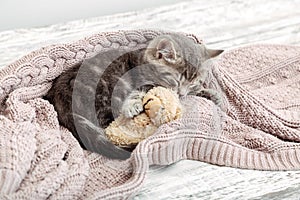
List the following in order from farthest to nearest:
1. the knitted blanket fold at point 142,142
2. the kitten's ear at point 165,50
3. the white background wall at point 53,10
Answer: the white background wall at point 53,10 → the kitten's ear at point 165,50 → the knitted blanket fold at point 142,142

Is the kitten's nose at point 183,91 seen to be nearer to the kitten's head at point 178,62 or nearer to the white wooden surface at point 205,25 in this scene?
the kitten's head at point 178,62

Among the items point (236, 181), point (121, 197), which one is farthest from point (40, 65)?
point (236, 181)

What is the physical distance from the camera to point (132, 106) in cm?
137

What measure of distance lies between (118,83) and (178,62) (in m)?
0.19

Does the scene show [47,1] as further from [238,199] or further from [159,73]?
[238,199]

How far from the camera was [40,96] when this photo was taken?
57.4 inches

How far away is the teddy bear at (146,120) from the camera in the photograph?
1335 millimetres

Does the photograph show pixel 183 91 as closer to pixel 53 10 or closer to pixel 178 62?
pixel 178 62

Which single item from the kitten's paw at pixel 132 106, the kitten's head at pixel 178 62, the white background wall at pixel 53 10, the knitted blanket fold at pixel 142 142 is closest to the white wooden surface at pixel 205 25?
the white background wall at pixel 53 10

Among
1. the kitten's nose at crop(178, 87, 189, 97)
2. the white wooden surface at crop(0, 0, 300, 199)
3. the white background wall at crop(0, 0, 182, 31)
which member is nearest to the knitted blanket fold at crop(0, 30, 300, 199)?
the kitten's nose at crop(178, 87, 189, 97)

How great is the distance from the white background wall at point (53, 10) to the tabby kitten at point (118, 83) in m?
0.94

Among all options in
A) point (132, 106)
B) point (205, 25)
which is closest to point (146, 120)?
point (132, 106)

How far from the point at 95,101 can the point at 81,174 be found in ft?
0.85

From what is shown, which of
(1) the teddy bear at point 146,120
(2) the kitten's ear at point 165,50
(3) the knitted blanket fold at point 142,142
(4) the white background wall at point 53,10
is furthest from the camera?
(4) the white background wall at point 53,10
